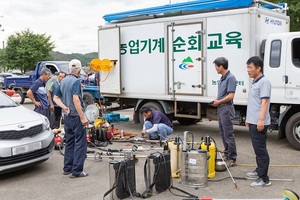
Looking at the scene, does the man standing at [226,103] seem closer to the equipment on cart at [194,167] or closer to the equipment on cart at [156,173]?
the equipment on cart at [194,167]

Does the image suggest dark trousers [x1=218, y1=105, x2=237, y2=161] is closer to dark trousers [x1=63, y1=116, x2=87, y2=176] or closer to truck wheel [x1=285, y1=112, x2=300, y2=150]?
truck wheel [x1=285, y1=112, x2=300, y2=150]

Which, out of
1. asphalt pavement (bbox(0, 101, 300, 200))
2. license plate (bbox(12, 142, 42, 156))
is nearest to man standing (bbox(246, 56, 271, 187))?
asphalt pavement (bbox(0, 101, 300, 200))

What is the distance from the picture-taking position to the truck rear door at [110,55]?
969 cm

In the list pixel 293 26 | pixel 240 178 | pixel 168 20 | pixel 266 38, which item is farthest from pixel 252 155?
pixel 293 26

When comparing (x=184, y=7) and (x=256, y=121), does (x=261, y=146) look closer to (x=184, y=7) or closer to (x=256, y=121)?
(x=256, y=121)

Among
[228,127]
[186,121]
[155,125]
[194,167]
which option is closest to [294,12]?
[186,121]

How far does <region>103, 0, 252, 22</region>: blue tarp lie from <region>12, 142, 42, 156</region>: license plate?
465 cm

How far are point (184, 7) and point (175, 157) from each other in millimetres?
4301

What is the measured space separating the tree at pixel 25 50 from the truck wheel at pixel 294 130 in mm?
39848

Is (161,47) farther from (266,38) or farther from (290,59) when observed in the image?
(290,59)

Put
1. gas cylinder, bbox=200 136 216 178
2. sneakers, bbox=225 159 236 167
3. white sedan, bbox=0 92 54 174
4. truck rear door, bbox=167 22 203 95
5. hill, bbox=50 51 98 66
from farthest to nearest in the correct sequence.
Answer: hill, bbox=50 51 98 66 < truck rear door, bbox=167 22 203 95 < sneakers, bbox=225 159 236 167 < gas cylinder, bbox=200 136 216 178 < white sedan, bbox=0 92 54 174

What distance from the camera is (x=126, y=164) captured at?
4.52 meters

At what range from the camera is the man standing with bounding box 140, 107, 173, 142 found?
782 centimetres

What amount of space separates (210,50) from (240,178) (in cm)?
347
